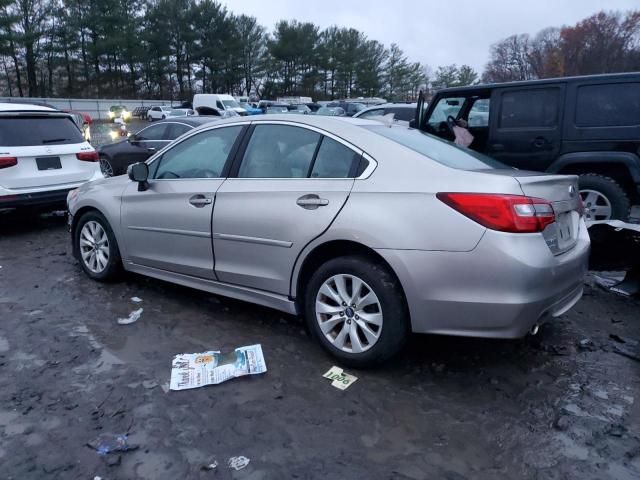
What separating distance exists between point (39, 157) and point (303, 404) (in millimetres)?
5394

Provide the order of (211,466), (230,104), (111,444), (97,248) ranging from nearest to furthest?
1. (211,466)
2. (111,444)
3. (97,248)
4. (230,104)

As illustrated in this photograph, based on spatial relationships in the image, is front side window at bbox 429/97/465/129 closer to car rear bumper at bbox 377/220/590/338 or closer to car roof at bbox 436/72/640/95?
car roof at bbox 436/72/640/95

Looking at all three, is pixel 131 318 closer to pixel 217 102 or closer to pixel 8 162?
pixel 8 162

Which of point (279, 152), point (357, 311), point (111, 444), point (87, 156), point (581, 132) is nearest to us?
point (111, 444)

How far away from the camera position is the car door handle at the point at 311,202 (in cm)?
320

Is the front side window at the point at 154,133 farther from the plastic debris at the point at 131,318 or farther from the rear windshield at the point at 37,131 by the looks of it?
the plastic debris at the point at 131,318

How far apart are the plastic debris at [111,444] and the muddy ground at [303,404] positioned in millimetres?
38

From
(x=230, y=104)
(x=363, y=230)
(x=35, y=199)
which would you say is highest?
(x=230, y=104)

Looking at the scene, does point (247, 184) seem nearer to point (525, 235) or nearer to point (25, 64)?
point (525, 235)

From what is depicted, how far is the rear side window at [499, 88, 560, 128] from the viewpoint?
19.7 feet

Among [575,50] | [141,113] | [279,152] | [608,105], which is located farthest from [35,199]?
[575,50]

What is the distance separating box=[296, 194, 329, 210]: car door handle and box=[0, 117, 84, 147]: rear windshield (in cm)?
480

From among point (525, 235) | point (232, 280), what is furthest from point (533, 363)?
point (232, 280)

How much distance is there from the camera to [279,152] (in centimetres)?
364
